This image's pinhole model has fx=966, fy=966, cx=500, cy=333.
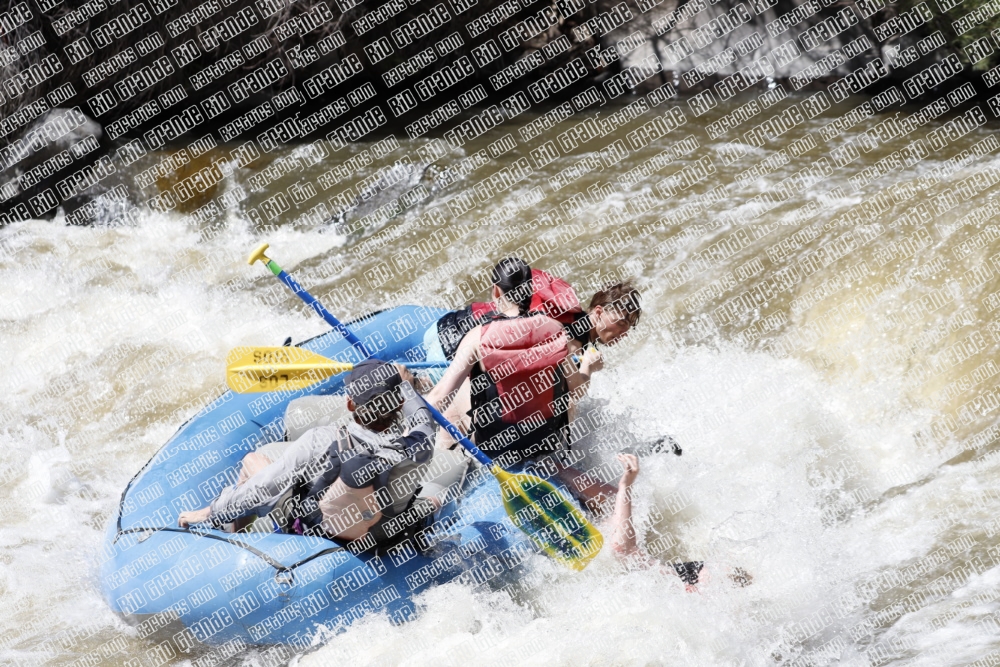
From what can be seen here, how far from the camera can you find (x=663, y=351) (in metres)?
5.86

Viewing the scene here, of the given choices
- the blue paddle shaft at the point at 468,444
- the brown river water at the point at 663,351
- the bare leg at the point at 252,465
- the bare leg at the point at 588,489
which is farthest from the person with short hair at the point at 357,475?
the bare leg at the point at 588,489

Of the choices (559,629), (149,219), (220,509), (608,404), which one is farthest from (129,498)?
(149,219)

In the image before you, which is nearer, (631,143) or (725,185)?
(725,185)

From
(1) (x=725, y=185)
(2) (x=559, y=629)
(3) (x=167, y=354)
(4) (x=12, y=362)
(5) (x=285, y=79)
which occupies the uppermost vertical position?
(5) (x=285, y=79)

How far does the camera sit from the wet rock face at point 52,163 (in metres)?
7.92

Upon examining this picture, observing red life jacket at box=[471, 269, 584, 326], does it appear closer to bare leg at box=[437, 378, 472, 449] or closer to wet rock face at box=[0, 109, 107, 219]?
bare leg at box=[437, 378, 472, 449]

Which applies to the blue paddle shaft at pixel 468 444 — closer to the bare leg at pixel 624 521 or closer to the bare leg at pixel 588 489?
the bare leg at pixel 588 489

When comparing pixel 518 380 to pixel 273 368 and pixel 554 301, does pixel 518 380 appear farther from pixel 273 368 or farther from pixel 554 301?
pixel 273 368

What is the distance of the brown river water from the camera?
163 inches

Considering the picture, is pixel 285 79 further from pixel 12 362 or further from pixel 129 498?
pixel 129 498

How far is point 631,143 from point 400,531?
466 cm

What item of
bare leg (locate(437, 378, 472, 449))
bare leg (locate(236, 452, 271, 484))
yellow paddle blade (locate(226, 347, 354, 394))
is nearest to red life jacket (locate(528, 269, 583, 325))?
bare leg (locate(437, 378, 472, 449))

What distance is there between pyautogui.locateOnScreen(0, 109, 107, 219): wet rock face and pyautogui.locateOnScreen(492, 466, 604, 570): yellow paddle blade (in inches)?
209

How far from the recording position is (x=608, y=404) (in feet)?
16.9
